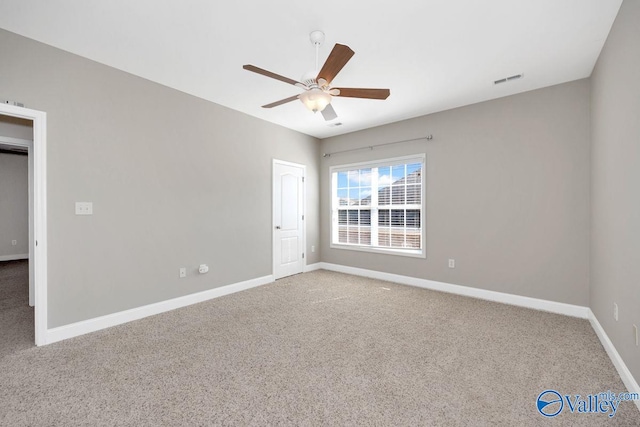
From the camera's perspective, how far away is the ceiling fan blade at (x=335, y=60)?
1.84m

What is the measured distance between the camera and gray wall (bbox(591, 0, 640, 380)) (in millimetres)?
1813

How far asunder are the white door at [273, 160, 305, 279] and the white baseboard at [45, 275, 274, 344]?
80 cm

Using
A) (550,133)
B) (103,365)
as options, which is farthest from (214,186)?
(550,133)

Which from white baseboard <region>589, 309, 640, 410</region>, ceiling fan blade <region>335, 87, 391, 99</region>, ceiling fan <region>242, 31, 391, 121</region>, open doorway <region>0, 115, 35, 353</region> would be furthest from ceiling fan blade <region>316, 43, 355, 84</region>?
open doorway <region>0, 115, 35, 353</region>

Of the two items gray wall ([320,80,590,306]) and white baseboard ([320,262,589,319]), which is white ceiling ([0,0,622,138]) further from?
white baseboard ([320,262,589,319])

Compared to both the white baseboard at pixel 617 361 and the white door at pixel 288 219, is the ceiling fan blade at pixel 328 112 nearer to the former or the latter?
the white door at pixel 288 219

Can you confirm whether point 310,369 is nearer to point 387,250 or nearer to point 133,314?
point 133,314

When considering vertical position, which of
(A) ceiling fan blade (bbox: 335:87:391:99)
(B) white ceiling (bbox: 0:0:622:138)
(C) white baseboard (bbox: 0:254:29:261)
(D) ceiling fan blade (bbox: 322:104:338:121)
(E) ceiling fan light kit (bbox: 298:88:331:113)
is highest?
(B) white ceiling (bbox: 0:0:622:138)

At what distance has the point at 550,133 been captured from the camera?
3.34 meters

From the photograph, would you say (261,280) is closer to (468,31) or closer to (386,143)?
(386,143)

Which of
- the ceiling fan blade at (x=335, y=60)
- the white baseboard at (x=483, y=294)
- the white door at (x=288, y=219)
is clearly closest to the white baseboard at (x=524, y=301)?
the white baseboard at (x=483, y=294)

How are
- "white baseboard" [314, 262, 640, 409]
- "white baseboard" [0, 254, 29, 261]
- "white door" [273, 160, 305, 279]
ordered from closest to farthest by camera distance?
1. "white baseboard" [314, 262, 640, 409]
2. "white door" [273, 160, 305, 279]
3. "white baseboard" [0, 254, 29, 261]

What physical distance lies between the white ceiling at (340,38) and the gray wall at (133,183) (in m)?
0.32

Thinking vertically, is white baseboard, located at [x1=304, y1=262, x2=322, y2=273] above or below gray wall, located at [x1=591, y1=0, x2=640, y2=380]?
below
